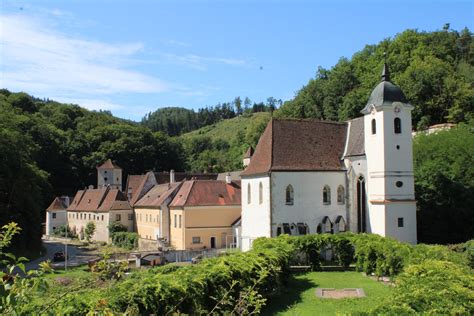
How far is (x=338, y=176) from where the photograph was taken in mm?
39188

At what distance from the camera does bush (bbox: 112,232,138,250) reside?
56925mm

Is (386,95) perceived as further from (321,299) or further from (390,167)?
(321,299)

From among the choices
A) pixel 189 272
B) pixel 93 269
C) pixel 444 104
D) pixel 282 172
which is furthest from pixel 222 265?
pixel 444 104

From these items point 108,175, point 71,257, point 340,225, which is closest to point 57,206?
point 108,175

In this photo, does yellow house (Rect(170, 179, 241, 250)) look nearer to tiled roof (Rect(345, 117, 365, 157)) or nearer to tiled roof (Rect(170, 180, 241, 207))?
tiled roof (Rect(170, 180, 241, 207))

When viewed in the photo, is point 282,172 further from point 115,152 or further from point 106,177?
point 115,152

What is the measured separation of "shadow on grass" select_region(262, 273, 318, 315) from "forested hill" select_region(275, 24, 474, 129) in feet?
134

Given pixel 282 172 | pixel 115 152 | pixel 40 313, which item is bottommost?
pixel 40 313

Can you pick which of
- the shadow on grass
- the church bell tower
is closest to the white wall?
the church bell tower

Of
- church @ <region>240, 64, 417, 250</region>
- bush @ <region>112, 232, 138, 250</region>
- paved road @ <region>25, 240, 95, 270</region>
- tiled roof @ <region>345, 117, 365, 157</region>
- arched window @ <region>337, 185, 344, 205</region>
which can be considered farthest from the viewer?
bush @ <region>112, 232, 138, 250</region>

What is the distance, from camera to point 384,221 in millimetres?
34844

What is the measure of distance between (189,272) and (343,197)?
24.3 m

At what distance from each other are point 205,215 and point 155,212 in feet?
30.5

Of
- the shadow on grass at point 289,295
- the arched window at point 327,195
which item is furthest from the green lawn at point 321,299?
the arched window at point 327,195
